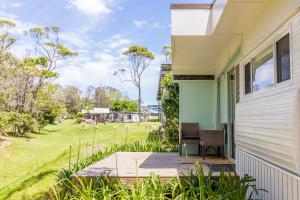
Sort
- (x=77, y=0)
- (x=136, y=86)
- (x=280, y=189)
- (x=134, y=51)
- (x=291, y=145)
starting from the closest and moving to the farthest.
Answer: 1. (x=291, y=145)
2. (x=280, y=189)
3. (x=77, y=0)
4. (x=134, y=51)
5. (x=136, y=86)

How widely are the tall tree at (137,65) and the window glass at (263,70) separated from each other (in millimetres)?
30994

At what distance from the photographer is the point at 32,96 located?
21.6 m

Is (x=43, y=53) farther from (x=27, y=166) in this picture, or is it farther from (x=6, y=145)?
(x=27, y=166)

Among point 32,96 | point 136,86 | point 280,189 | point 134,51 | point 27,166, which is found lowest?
point 27,166

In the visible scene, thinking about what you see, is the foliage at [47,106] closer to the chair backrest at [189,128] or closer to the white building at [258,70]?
the chair backrest at [189,128]

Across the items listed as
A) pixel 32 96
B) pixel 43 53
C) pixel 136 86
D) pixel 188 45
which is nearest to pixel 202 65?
pixel 188 45

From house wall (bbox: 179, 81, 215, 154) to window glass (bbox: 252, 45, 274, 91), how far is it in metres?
5.06

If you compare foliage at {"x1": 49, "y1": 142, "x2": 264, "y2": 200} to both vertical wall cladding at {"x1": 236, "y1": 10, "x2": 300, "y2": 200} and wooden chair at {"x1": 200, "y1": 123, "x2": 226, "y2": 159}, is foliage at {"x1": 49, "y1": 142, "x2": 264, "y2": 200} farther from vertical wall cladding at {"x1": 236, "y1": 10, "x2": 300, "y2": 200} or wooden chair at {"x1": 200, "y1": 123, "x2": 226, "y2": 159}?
wooden chair at {"x1": 200, "y1": 123, "x2": 226, "y2": 159}

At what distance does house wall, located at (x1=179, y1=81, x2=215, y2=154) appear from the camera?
32.6 ft

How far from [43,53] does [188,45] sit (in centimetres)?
2140

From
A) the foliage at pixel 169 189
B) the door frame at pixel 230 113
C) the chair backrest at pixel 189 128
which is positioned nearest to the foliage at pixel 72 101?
the chair backrest at pixel 189 128

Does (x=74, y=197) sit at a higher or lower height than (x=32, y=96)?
lower

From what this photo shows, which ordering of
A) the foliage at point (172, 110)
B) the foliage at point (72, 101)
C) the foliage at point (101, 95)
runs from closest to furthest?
1. the foliage at point (172, 110)
2. the foliage at point (72, 101)
3. the foliage at point (101, 95)

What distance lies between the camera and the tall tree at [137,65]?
121 ft
